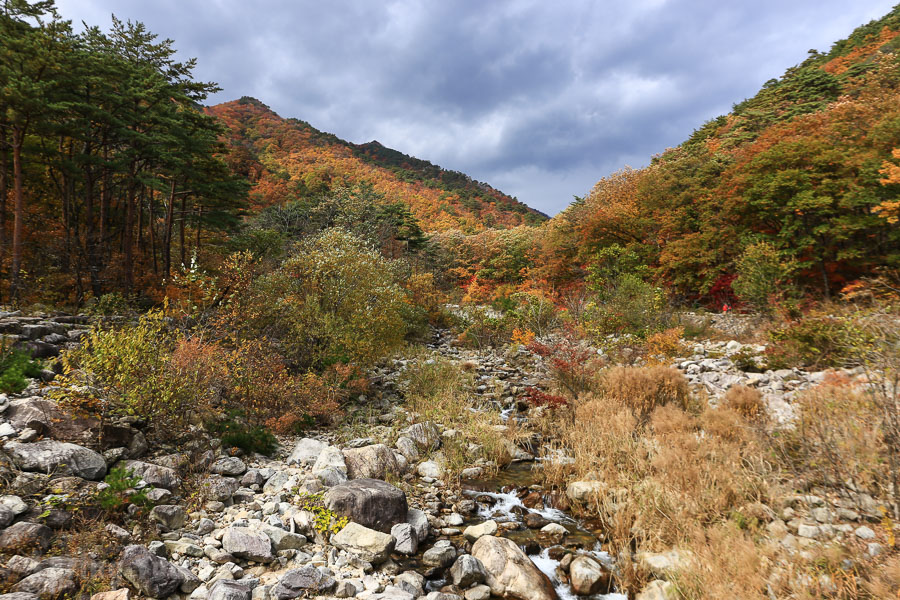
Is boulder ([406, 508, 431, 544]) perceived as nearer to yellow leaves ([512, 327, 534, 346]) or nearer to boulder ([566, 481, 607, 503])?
A: boulder ([566, 481, 607, 503])

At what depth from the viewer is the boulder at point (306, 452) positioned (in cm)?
686

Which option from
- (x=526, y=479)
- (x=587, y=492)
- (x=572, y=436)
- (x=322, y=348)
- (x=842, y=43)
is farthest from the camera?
(x=842, y=43)

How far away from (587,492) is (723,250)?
17.5 meters

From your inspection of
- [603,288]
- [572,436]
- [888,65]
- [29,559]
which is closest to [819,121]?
[888,65]

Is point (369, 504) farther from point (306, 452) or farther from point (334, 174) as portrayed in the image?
point (334, 174)

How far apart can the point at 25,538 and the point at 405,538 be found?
3776mm

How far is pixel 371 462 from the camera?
681cm

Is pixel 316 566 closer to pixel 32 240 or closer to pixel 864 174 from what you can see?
pixel 32 240

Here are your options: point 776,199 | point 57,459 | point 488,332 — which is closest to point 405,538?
point 57,459

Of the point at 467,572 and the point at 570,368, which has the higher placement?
the point at 570,368

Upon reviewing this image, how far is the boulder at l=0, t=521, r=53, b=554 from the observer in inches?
138

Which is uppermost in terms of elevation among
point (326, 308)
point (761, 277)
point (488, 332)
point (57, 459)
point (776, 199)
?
point (776, 199)

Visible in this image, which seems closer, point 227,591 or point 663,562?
point 227,591

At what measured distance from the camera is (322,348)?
422 inches
